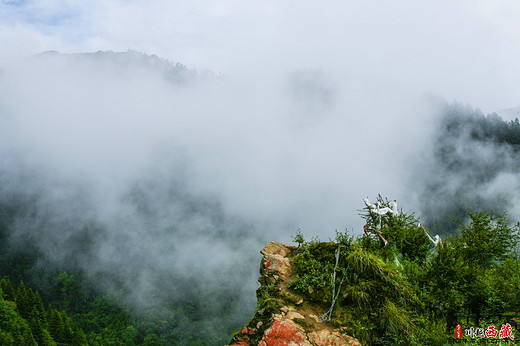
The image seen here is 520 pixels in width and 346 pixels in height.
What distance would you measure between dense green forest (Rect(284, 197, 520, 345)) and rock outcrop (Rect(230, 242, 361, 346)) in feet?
0.37

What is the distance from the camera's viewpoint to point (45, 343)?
83.4 m

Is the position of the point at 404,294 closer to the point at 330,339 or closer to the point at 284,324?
the point at 330,339

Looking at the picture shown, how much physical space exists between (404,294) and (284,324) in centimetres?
264

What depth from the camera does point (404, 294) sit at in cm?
645

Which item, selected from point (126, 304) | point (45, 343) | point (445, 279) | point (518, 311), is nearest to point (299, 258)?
point (445, 279)

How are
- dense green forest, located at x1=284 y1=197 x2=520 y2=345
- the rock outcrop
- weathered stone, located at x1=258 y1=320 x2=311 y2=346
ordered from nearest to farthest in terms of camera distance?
weathered stone, located at x1=258 y1=320 x2=311 y2=346
the rock outcrop
dense green forest, located at x1=284 y1=197 x2=520 y2=345

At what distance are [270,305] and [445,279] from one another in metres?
3.91

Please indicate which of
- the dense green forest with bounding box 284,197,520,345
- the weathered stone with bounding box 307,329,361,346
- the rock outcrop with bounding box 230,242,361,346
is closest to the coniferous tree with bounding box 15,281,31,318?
the rock outcrop with bounding box 230,242,361,346

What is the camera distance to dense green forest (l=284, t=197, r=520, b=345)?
584 centimetres

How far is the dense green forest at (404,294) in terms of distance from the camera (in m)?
5.84

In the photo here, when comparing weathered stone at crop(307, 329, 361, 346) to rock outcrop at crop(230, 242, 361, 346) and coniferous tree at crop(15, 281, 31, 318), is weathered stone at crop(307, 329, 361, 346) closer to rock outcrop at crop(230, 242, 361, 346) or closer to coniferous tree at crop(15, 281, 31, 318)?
rock outcrop at crop(230, 242, 361, 346)

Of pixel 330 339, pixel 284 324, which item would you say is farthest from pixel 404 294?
pixel 284 324

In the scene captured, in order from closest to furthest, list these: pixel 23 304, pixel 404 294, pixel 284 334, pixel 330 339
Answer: pixel 284 334 → pixel 330 339 → pixel 404 294 → pixel 23 304

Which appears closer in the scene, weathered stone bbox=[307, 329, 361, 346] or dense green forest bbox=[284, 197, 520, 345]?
weathered stone bbox=[307, 329, 361, 346]
